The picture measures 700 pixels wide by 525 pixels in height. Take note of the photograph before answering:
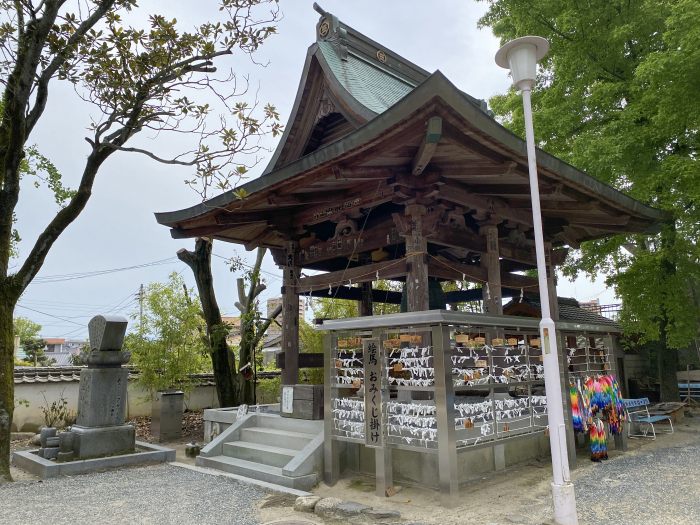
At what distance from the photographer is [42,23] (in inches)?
271

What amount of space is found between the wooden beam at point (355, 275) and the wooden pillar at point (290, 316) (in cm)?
19

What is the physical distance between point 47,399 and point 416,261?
37.7ft

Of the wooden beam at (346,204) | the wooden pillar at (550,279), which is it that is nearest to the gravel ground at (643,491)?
the wooden pillar at (550,279)

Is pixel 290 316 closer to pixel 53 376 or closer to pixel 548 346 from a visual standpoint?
pixel 548 346

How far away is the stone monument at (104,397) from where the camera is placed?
823 centimetres

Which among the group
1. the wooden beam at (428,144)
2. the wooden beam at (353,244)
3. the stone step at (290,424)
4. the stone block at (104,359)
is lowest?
the stone step at (290,424)

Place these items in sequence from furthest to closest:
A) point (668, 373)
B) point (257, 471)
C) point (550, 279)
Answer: point (668, 373) < point (550, 279) < point (257, 471)

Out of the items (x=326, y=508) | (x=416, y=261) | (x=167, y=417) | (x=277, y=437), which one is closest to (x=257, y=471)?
(x=277, y=437)

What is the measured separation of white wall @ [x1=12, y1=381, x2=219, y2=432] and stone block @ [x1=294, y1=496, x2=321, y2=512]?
10200mm

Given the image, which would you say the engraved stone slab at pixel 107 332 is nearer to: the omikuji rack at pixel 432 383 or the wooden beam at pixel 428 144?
Answer: the omikuji rack at pixel 432 383

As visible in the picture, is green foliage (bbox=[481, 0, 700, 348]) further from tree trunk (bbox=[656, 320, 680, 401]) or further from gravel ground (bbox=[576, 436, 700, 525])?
gravel ground (bbox=[576, 436, 700, 525])

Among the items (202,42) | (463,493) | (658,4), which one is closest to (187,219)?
(202,42)

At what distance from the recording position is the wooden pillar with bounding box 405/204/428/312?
720 centimetres

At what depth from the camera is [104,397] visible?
8508 millimetres
